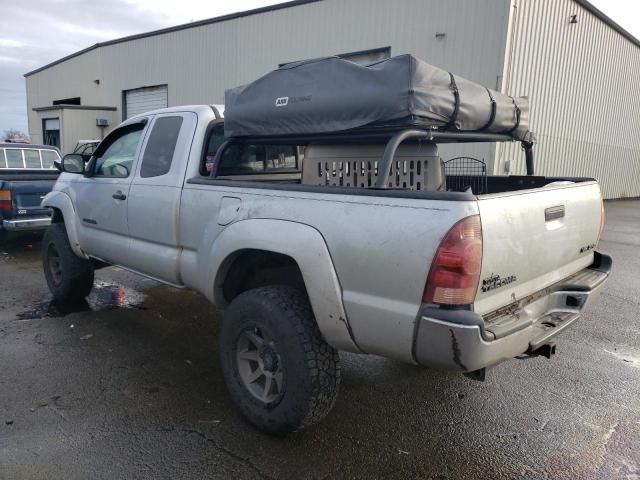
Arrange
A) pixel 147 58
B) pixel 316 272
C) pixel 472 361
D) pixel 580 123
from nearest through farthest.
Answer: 1. pixel 472 361
2. pixel 316 272
3. pixel 580 123
4. pixel 147 58

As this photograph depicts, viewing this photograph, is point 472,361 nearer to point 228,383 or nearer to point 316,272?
point 316,272

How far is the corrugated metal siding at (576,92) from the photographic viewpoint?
497 inches

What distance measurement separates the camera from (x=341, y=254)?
2570 millimetres

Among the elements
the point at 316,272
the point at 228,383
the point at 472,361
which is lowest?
the point at 228,383

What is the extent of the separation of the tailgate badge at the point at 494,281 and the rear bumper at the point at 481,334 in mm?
164

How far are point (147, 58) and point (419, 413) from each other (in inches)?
851

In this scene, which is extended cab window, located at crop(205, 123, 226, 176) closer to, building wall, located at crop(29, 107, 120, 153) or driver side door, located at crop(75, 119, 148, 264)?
driver side door, located at crop(75, 119, 148, 264)

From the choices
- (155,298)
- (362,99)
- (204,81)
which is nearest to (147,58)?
(204,81)

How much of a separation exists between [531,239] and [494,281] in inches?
15.8

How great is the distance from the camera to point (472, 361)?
2320mm

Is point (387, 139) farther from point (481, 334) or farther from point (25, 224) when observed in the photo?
point (25, 224)

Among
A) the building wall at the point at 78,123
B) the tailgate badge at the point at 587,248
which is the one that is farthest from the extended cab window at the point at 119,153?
the building wall at the point at 78,123

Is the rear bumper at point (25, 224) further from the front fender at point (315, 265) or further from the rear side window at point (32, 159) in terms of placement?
the front fender at point (315, 265)

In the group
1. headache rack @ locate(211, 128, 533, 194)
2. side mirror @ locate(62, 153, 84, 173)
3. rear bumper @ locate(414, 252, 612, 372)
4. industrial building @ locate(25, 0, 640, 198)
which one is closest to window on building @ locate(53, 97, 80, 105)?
industrial building @ locate(25, 0, 640, 198)
